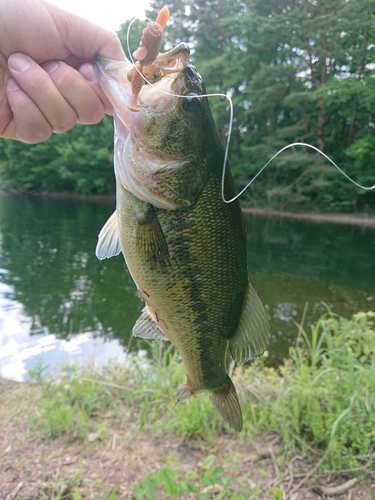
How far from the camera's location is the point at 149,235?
5.10ft

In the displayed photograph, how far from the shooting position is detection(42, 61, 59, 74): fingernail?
1832 millimetres

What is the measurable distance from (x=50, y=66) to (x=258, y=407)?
3.29m

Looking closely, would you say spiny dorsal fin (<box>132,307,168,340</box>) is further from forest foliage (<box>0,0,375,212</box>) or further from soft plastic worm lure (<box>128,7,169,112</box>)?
forest foliage (<box>0,0,375,212</box>)

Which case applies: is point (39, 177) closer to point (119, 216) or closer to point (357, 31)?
point (357, 31)

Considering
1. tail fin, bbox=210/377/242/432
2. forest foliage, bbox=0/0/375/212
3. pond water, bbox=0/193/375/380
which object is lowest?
pond water, bbox=0/193/375/380

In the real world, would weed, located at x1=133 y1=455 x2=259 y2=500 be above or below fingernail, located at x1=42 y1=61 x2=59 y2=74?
below

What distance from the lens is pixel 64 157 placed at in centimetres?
3438

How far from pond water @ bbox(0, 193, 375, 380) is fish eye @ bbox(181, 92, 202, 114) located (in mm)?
4823

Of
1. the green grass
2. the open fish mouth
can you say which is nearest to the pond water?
the green grass

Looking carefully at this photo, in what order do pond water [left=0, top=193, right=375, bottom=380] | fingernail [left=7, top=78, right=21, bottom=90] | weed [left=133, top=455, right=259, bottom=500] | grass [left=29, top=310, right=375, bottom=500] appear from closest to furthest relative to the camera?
fingernail [left=7, top=78, right=21, bottom=90] → weed [left=133, top=455, right=259, bottom=500] → grass [left=29, top=310, right=375, bottom=500] → pond water [left=0, top=193, right=375, bottom=380]

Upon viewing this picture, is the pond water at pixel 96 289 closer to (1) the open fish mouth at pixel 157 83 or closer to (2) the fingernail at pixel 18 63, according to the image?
(2) the fingernail at pixel 18 63

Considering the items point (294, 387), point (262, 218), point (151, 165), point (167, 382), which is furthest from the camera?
point (262, 218)

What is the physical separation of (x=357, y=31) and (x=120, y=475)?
2932 centimetres

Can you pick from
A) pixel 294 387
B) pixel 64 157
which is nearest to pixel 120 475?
pixel 294 387
